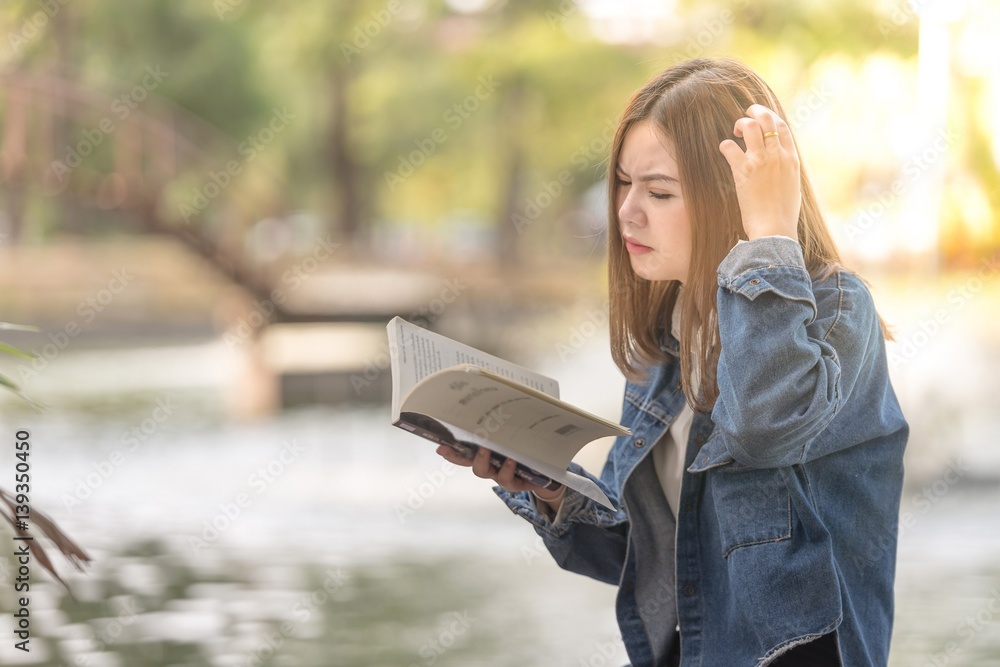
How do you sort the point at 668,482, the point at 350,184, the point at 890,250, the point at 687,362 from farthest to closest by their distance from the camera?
1. the point at 350,184
2. the point at 890,250
3. the point at 668,482
4. the point at 687,362

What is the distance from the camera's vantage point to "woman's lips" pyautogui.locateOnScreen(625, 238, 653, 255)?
1.51 m

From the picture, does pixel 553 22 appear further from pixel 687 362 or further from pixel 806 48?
pixel 687 362

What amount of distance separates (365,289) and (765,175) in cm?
1290

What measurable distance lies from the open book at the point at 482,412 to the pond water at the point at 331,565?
2569 millimetres

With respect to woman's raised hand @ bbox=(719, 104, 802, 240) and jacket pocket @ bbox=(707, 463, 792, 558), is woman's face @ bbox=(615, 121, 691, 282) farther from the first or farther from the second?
jacket pocket @ bbox=(707, 463, 792, 558)

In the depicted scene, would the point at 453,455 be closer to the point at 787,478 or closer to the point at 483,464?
the point at 483,464

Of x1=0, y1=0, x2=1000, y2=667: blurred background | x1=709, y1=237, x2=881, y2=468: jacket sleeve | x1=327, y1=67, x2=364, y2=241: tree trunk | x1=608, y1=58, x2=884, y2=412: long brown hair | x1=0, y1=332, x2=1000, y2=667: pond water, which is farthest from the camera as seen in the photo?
x1=327, y1=67, x2=364, y2=241: tree trunk

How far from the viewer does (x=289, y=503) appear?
23.1 ft

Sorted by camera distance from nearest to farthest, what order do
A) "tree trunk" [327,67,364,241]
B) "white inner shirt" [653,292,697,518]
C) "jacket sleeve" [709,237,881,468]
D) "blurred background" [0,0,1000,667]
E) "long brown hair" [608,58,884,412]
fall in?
"jacket sleeve" [709,237,881,468]
"long brown hair" [608,58,884,412]
"white inner shirt" [653,292,697,518]
"blurred background" [0,0,1000,667]
"tree trunk" [327,67,364,241]

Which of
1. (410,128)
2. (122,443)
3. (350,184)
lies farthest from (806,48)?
(350,184)

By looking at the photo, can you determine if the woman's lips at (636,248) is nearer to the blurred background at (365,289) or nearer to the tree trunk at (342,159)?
the blurred background at (365,289)

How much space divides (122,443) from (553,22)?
849 cm

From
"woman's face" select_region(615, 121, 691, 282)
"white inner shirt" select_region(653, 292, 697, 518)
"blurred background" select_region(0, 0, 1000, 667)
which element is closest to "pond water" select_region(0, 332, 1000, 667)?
"blurred background" select_region(0, 0, 1000, 667)

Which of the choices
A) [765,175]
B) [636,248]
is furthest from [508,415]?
[765,175]
